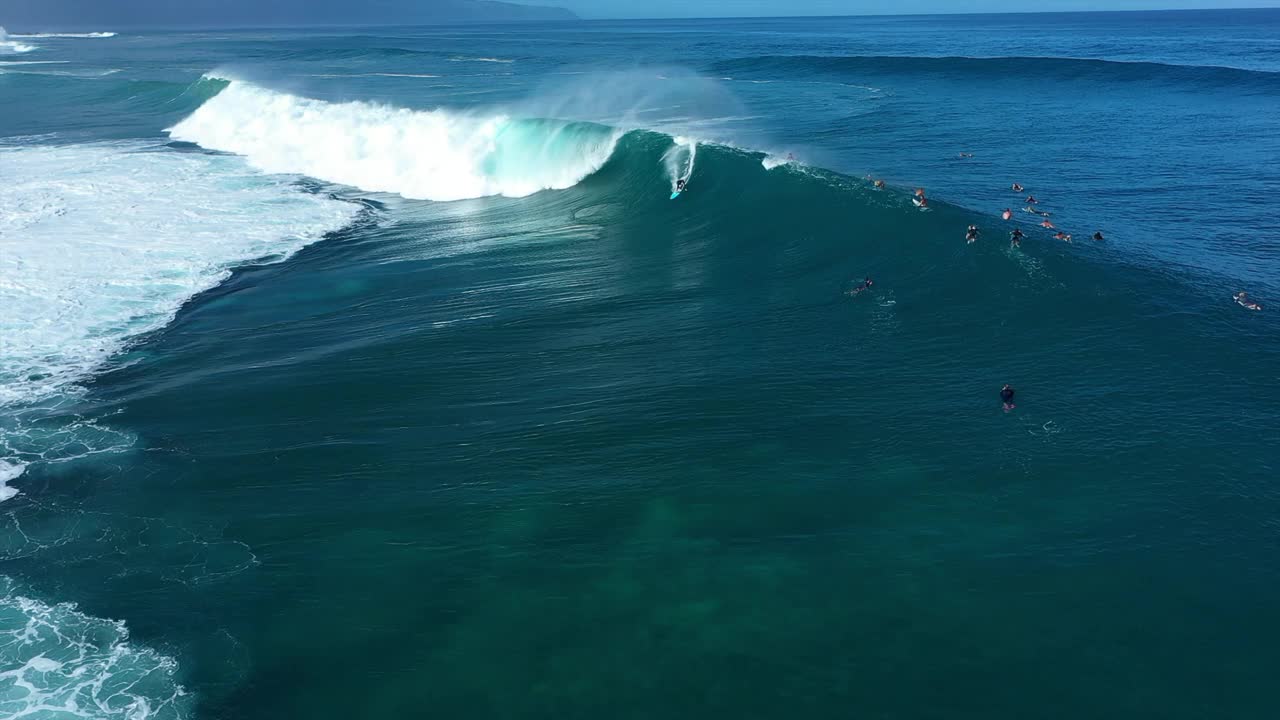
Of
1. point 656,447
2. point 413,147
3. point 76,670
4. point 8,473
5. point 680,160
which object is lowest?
point 76,670

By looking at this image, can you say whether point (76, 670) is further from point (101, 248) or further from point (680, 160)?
point (680, 160)

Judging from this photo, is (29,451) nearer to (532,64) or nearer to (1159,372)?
(1159,372)

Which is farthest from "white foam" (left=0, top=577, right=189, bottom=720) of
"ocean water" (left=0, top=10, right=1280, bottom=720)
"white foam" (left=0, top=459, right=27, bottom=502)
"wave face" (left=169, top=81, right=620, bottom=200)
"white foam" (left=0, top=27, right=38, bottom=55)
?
"white foam" (left=0, top=27, right=38, bottom=55)

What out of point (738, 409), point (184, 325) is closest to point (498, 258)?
point (184, 325)

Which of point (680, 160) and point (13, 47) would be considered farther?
point (13, 47)

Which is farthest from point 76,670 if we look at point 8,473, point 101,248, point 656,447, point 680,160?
point 680,160

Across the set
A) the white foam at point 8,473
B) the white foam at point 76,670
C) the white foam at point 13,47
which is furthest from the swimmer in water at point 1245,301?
the white foam at point 13,47

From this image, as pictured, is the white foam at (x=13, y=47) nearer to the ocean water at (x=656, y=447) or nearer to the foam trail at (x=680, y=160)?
the ocean water at (x=656, y=447)
